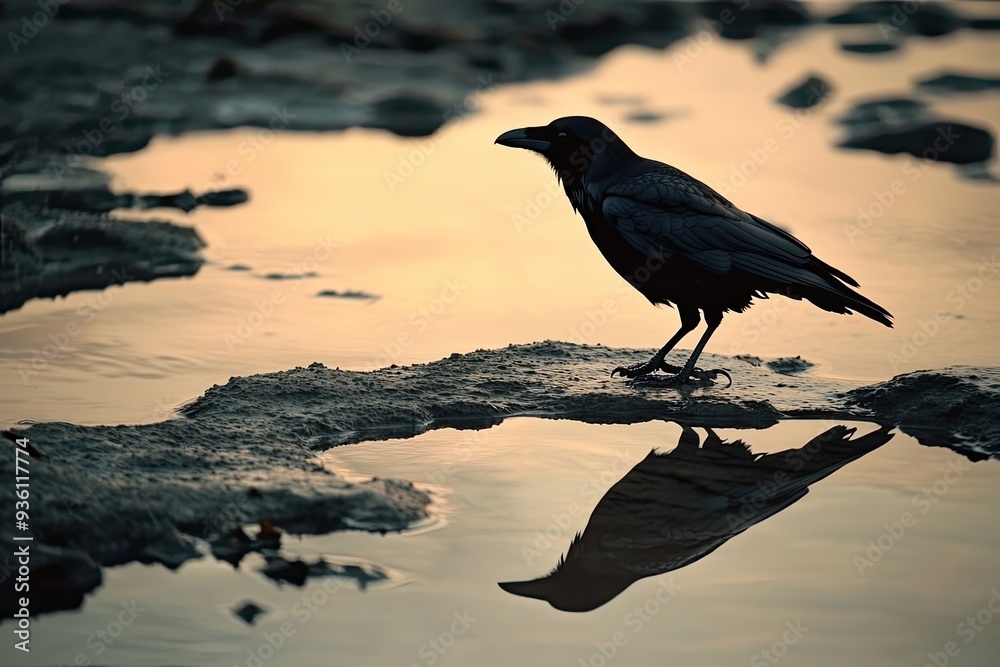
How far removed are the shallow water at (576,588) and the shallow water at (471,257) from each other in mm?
1599

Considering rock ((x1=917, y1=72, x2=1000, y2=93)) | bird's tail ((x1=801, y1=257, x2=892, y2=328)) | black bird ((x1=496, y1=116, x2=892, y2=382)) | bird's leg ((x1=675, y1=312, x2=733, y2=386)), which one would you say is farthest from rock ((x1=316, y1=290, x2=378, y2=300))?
rock ((x1=917, y1=72, x2=1000, y2=93))

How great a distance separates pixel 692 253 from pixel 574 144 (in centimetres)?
95

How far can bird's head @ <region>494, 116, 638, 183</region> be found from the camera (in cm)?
666

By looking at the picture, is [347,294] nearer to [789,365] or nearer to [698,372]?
[698,372]

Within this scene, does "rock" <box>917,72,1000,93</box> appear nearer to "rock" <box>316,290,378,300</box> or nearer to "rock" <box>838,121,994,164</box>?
"rock" <box>838,121,994,164</box>

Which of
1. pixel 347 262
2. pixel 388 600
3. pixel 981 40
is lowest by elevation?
pixel 388 600

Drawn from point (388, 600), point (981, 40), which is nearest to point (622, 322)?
point (388, 600)

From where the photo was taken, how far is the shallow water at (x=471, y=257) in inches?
261

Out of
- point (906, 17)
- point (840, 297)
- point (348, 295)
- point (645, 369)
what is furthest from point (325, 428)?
point (906, 17)

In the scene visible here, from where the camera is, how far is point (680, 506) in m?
4.95

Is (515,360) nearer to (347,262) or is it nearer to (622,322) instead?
(622,322)

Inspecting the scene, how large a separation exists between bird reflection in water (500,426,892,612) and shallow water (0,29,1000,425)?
1.16 m

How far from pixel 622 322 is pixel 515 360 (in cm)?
124

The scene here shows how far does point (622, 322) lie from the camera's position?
24.5 ft
